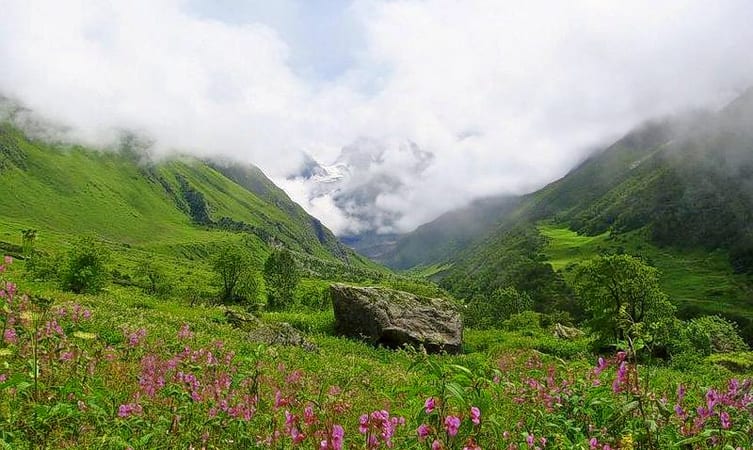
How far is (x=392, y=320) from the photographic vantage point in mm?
29156

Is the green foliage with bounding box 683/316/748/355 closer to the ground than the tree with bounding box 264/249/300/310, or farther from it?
closer to the ground

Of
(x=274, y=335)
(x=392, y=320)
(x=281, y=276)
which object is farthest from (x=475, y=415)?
(x=281, y=276)

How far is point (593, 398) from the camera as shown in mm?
5984

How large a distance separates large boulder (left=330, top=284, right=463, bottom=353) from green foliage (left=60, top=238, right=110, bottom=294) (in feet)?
101

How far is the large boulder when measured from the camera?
2862 cm

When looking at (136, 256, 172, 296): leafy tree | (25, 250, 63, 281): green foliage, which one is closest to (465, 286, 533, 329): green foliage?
(136, 256, 172, 296): leafy tree

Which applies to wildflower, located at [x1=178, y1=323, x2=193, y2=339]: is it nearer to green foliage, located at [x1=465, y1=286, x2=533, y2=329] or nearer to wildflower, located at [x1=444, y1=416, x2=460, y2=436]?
wildflower, located at [x1=444, y1=416, x2=460, y2=436]

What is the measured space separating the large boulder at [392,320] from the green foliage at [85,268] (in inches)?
1212

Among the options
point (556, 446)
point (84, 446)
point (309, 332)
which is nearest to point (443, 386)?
point (556, 446)

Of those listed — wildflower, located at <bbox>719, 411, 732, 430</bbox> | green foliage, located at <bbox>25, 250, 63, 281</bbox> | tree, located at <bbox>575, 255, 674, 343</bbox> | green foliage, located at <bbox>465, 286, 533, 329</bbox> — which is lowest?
green foliage, located at <bbox>465, 286, 533, 329</bbox>

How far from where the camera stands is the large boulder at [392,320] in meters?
28.6

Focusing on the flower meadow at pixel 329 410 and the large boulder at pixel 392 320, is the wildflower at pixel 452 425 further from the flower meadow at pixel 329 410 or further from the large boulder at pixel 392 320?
the large boulder at pixel 392 320

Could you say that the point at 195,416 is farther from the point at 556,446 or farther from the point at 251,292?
the point at 251,292

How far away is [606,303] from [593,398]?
112ft
